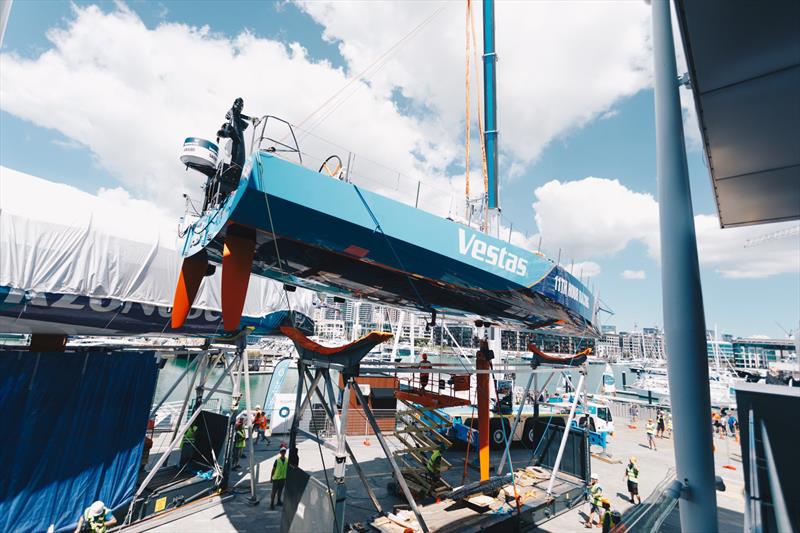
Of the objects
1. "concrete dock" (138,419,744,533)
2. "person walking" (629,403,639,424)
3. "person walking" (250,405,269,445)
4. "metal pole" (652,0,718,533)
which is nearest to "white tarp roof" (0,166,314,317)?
"concrete dock" (138,419,744,533)

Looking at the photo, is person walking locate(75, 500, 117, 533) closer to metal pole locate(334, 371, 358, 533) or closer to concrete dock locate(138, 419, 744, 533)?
concrete dock locate(138, 419, 744, 533)

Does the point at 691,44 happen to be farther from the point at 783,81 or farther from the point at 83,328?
the point at 83,328

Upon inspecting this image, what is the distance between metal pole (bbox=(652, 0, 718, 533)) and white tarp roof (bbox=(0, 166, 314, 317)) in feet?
26.9

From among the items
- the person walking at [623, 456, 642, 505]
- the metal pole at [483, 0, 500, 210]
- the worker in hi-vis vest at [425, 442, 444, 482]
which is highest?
the metal pole at [483, 0, 500, 210]

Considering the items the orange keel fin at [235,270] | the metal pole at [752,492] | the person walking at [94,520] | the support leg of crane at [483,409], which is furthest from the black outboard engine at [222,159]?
the support leg of crane at [483,409]

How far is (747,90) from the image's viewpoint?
11.0ft

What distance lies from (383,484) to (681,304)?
856cm

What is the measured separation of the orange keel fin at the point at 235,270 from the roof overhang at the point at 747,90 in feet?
15.3

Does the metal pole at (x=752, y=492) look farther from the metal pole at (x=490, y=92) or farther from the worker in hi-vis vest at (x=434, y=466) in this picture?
the metal pole at (x=490, y=92)

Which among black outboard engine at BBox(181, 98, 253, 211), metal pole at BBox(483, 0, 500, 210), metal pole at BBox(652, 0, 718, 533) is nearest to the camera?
metal pole at BBox(652, 0, 718, 533)

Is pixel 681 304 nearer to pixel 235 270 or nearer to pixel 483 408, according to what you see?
pixel 235 270

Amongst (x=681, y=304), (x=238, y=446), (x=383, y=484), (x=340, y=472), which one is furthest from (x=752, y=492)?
(x=238, y=446)

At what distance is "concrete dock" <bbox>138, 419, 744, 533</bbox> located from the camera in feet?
23.5

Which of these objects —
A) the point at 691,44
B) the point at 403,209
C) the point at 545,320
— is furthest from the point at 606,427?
the point at 691,44
